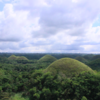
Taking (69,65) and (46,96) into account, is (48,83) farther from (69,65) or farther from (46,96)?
(69,65)

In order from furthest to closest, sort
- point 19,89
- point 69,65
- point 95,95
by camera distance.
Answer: point 69,65, point 19,89, point 95,95

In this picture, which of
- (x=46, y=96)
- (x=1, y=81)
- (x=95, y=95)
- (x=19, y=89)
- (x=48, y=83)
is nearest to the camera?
(x=95, y=95)

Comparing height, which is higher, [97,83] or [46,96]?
[97,83]

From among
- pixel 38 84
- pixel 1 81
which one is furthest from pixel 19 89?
pixel 38 84

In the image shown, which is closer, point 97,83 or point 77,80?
point 97,83

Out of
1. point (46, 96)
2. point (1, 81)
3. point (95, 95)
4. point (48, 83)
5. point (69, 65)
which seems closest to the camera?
point (95, 95)

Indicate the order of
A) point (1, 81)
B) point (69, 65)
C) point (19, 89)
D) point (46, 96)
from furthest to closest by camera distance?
1. point (69, 65)
2. point (19, 89)
3. point (1, 81)
4. point (46, 96)

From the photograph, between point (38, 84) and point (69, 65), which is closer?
point (38, 84)

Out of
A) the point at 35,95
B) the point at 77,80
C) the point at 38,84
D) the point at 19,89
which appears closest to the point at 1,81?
the point at 19,89

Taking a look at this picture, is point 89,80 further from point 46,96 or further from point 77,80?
point 46,96

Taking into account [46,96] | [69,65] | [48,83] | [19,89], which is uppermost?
[69,65]
